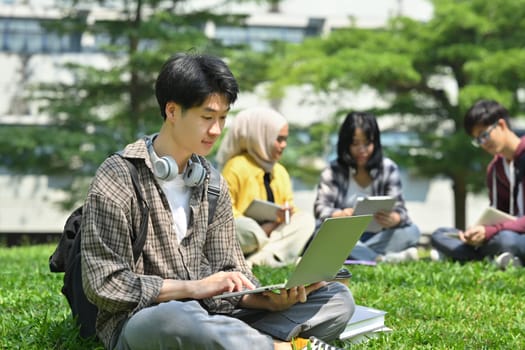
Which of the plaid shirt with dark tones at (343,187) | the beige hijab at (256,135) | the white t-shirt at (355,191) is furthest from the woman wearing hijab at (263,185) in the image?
the white t-shirt at (355,191)

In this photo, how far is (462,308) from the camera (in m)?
4.35

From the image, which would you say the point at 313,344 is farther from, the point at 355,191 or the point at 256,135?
the point at 355,191

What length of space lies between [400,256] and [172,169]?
3.92m

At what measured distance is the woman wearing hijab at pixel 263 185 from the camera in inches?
238

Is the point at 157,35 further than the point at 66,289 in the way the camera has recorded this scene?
Yes

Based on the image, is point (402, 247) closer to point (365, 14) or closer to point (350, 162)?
Result: point (350, 162)

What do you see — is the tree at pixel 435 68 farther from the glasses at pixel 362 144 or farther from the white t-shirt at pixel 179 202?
the white t-shirt at pixel 179 202

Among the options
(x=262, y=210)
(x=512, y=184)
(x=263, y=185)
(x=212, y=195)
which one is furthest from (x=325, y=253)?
(x=512, y=184)

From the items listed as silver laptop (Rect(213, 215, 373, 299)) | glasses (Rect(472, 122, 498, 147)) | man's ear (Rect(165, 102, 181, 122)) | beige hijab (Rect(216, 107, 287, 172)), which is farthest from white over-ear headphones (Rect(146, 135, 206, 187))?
glasses (Rect(472, 122, 498, 147))

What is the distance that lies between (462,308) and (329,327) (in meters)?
1.40

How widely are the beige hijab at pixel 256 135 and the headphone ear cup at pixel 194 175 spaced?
2989 mm

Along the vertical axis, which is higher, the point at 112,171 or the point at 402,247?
the point at 112,171

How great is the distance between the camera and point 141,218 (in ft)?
9.61

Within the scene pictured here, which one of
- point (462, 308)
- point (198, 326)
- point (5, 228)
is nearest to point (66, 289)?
point (198, 326)
